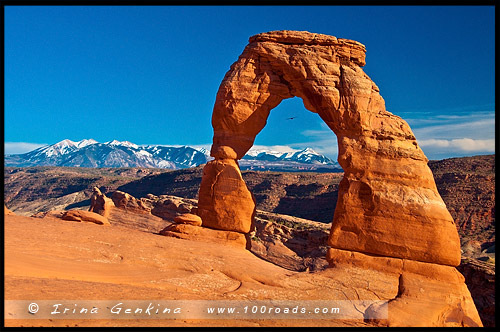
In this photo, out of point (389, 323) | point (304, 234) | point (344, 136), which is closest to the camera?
point (389, 323)

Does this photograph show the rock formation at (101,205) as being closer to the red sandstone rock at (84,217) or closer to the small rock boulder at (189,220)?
the red sandstone rock at (84,217)

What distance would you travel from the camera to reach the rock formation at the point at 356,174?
53.0 feet

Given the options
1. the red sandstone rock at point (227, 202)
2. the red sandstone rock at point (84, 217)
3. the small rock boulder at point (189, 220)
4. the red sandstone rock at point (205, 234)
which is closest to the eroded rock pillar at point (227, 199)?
the red sandstone rock at point (227, 202)

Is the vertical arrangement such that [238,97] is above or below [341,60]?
below

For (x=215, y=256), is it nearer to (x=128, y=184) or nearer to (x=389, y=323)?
→ (x=389, y=323)

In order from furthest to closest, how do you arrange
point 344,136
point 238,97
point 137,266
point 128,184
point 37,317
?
1. point 128,184
2. point 238,97
3. point 344,136
4. point 137,266
5. point 37,317

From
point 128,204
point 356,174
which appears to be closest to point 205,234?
point 356,174

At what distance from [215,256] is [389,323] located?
20.7 feet

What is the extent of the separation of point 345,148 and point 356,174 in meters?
1.17

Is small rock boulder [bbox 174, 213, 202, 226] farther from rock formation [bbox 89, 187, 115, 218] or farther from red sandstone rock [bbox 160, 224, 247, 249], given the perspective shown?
rock formation [bbox 89, 187, 115, 218]

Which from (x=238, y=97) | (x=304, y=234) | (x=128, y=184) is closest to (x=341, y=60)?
(x=238, y=97)

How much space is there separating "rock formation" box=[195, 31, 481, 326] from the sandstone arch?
0.13 ft

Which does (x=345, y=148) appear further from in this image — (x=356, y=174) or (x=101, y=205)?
(x=101, y=205)
